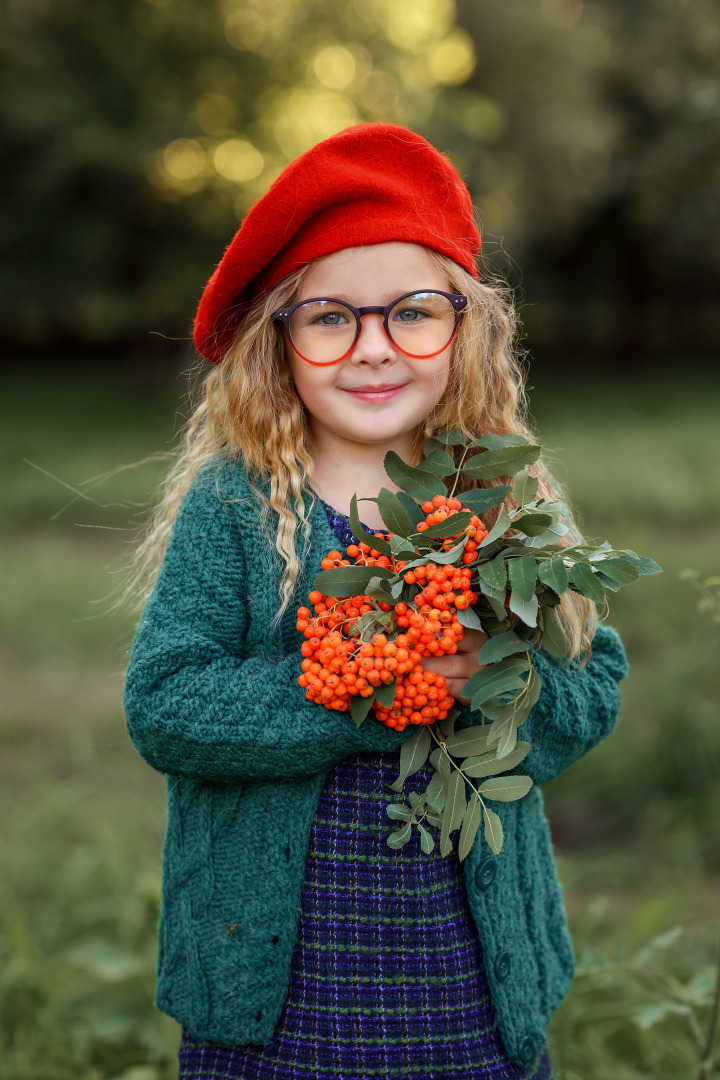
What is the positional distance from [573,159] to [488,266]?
13.8 m

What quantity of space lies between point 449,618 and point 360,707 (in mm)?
177

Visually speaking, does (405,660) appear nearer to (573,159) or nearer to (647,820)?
(647,820)

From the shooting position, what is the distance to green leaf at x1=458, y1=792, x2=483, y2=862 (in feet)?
4.66

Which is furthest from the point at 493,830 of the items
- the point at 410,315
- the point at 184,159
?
→ the point at 184,159

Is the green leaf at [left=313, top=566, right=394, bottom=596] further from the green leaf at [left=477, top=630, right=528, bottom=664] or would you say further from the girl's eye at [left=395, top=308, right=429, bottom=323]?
the girl's eye at [left=395, top=308, right=429, bottom=323]

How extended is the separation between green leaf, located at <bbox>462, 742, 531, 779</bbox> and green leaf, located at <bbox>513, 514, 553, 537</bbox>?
11.9 inches

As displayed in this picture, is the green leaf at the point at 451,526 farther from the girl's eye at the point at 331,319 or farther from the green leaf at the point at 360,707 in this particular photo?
the girl's eye at the point at 331,319

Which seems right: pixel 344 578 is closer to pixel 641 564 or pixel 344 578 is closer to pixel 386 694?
pixel 386 694

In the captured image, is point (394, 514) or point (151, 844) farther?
point (151, 844)

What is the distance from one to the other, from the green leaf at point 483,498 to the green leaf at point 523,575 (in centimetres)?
13

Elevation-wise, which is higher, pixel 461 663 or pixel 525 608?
pixel 525 608

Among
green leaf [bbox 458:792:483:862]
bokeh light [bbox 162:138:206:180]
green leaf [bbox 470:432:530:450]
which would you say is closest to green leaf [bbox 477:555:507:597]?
green leaf [bbox 470:432:530:450]

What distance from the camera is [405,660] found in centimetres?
135

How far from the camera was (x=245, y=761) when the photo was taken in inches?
57.2
